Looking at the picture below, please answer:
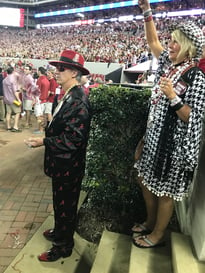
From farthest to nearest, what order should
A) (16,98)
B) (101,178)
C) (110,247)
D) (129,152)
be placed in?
(16,98) < (101,178) < (129,152) < (110,247)

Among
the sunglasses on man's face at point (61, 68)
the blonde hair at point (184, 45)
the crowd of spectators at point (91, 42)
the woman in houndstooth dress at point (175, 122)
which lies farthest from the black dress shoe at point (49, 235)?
the crowd of spectators at point (91, 42)

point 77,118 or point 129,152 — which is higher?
point 77,118

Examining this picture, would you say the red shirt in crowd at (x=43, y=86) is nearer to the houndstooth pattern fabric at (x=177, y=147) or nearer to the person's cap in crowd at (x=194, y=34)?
the houndstooth pattern fabric at (x=177, y=147)

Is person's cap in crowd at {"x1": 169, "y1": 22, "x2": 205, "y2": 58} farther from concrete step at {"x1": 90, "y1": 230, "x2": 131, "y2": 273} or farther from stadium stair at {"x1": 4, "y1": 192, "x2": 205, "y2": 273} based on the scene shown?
concrete step at {"x1": 90, "y1": 230, "x2": 131, "y2": 273}

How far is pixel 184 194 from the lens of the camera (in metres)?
1.86

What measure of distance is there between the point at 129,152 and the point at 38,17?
51957mm

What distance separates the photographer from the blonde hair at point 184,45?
1642 mm

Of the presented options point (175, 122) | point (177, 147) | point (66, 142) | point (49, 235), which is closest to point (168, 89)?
point (175, 122)

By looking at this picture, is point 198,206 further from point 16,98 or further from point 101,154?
point 16,98

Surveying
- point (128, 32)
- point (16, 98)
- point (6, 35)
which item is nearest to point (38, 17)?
point (6, 35)

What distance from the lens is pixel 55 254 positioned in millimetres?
2324

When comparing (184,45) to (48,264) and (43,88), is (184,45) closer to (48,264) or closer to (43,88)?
(48,264)

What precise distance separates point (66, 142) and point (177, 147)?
2.80 ft

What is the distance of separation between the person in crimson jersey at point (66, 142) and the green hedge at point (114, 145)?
54 centimetres
